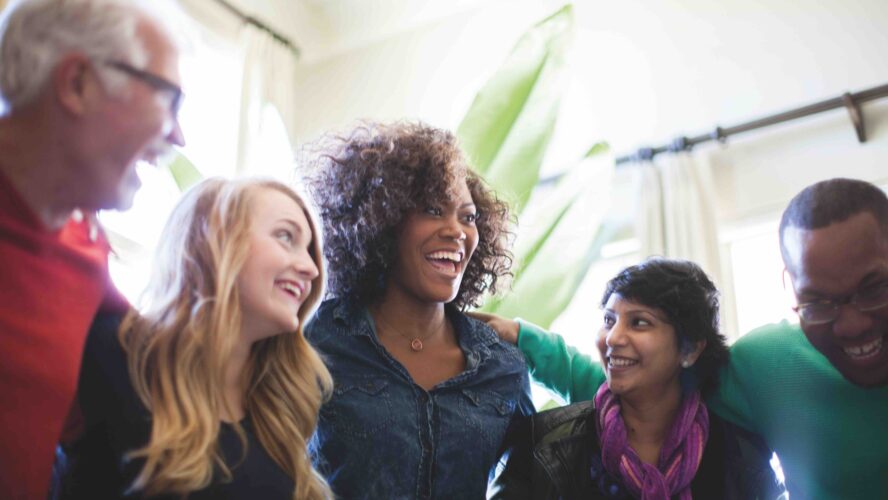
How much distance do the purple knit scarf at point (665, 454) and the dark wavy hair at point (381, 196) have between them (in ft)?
1.22

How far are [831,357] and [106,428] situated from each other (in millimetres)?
954

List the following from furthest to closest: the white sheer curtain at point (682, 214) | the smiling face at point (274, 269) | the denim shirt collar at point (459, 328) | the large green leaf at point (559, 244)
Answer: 1. the white sheer curtain at point (682, 214)
2. the large green leaf at point (559, 244)
3. the denim shirt collar at point (459, 328)
4. the smiling face at point (274, 269)

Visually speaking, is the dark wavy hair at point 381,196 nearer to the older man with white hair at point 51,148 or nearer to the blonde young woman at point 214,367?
the blonde young woman at point 214,367

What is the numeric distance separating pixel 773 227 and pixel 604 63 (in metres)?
0.88

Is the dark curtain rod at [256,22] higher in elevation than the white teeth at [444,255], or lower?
higher

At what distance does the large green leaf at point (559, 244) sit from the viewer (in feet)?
6.01

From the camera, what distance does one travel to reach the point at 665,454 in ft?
4.56

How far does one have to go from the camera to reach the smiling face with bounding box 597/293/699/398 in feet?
4.74

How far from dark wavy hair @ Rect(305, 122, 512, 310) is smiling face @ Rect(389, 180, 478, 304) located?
2cm

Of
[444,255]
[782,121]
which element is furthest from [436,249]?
[782,121]

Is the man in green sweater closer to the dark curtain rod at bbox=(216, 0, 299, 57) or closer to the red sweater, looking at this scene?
the red sweater

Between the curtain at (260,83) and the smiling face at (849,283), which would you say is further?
the curtain at (260,83)

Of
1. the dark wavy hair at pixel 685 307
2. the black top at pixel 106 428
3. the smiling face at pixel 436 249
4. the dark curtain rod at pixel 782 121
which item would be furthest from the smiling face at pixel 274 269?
the dark curtain rod at pixel 782 121

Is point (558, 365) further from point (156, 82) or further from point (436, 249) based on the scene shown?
point (156, 82)
